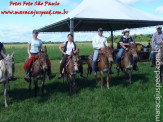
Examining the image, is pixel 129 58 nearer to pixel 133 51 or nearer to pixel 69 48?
pixel 133 51

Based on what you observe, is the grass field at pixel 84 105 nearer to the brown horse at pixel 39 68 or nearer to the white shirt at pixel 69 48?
the brown horse at pixel 39 68

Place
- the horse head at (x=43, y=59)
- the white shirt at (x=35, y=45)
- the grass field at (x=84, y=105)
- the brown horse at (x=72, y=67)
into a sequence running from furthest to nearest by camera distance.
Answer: the white shirt at (x=35, y=45) < the brown horse at (x=72, y=67) < the horse head at (x=43, y=59) < the grass field at (x=84, y=105)

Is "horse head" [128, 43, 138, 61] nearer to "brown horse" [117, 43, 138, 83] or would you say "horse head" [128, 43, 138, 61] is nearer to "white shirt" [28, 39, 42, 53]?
"brown horse" [117, 43, 138, 83]

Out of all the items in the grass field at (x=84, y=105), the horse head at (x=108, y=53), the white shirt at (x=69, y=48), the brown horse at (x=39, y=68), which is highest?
the white shirt at (x=69, y=48)

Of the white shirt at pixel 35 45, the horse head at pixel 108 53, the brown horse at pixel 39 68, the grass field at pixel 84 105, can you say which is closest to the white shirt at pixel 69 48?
the brown horse at pixel 39 68

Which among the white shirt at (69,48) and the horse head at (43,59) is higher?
the white shirt at (69,48)

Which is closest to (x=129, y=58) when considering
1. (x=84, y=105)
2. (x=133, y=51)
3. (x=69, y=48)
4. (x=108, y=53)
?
(x=133, y=51)

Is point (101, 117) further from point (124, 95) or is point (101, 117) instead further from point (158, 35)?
point (158, 35)

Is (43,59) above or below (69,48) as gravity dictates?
below

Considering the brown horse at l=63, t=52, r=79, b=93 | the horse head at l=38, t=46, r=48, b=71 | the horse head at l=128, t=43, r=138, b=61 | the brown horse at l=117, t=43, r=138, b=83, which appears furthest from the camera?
the brown horse at l=117, t=43, r=138, b=83

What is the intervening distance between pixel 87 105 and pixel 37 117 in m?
1.69

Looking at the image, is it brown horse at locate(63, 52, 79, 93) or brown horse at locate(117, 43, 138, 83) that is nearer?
brown horse at locate(63, 52, 79, 93)

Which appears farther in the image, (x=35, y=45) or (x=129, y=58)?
(x=129, y=58)

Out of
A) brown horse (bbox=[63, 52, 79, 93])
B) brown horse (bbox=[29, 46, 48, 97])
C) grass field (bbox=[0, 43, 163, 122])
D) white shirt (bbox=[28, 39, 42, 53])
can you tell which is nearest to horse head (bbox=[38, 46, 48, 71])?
brown horse (bbox=[29, 46, 48, 97])
